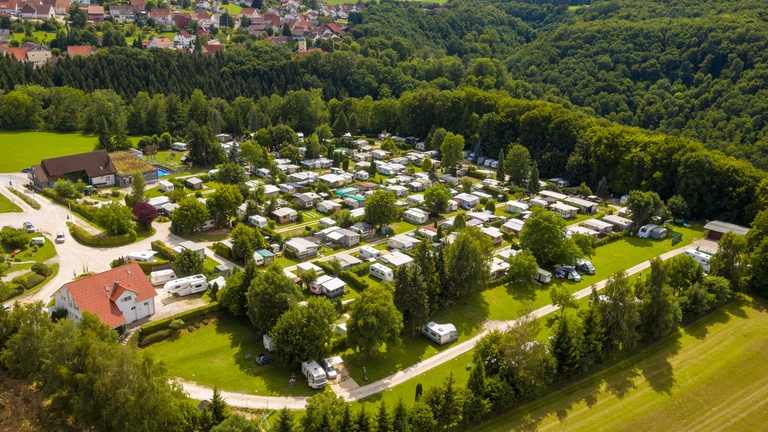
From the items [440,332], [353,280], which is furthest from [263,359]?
[353,280]

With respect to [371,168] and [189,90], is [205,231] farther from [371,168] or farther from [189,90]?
[189,90]

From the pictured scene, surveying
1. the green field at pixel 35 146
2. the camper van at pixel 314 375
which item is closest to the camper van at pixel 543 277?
the camper van at pixel 314 375

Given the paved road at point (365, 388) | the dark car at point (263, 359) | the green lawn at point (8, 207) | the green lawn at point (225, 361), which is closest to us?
the paved road at point (365, 388)

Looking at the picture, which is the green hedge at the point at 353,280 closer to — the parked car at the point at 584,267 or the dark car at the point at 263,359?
the dark car at the point at 263,359

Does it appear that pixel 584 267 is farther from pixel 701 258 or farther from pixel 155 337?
pixel 155 337

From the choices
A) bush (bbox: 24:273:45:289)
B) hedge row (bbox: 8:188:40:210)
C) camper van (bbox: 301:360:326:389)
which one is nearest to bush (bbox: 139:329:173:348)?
camper van (bbox: 301:360:326:389)

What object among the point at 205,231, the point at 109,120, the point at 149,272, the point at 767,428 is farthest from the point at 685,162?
the point at 109,120
